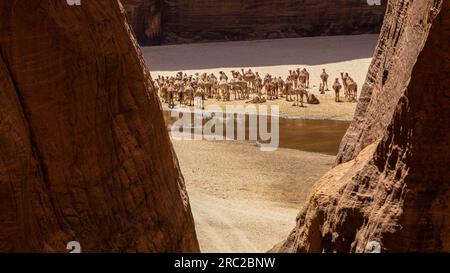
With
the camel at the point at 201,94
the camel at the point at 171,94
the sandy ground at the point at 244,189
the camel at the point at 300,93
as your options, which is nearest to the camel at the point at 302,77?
the camel at the point at 300,93

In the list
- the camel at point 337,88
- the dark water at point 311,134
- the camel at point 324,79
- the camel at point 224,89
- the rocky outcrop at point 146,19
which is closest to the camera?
the dark water at point 311,134

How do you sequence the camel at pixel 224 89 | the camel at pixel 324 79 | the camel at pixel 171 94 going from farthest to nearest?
1. the camel at pixel 324 79
2. the camel at pixel 224 89
3. the camel at pixel 171 94

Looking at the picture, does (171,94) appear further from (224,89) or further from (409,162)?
(409,162)

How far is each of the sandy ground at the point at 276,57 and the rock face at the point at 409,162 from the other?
74.6 ft

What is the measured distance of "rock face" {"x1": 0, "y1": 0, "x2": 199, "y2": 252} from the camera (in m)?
5.56

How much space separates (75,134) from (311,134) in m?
17.4

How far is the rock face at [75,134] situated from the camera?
5.56m

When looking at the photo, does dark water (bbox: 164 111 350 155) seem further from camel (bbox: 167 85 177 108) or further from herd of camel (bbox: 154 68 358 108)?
herd of camel (bbox: 154 68 358 108)

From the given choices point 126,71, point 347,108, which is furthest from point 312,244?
point 347,108

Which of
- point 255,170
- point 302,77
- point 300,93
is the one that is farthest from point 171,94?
point 255,170

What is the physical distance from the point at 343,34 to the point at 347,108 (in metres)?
15.7

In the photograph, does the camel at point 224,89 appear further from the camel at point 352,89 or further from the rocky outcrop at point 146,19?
the rocky outcrop at point 146,19

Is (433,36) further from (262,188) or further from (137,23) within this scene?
(137,23)
